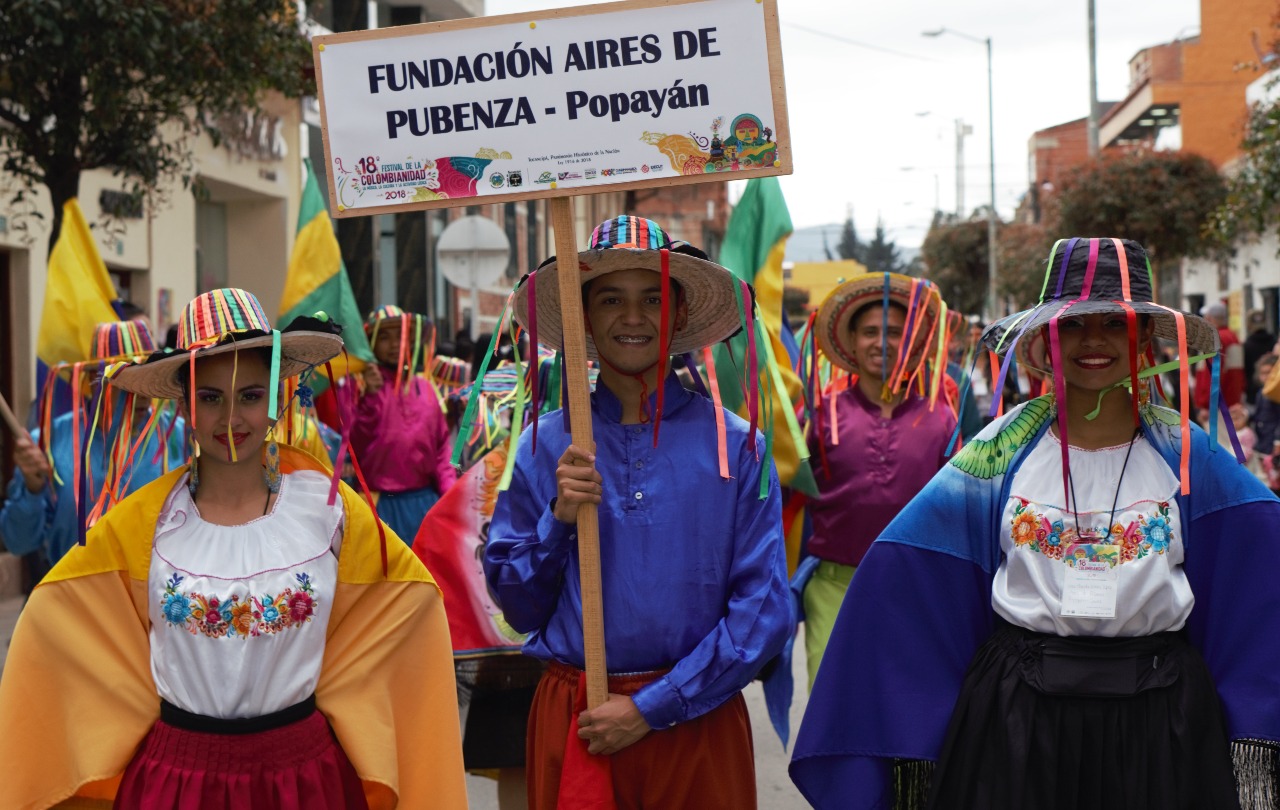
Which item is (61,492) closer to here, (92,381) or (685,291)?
(92,381)

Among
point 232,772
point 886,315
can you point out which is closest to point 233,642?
point 232,772

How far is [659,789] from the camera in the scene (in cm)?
365

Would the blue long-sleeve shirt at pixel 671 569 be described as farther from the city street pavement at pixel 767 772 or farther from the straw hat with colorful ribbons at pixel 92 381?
the straw hat with colorful ribbons at pixel 92 381

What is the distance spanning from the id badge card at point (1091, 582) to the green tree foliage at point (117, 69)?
6773mm

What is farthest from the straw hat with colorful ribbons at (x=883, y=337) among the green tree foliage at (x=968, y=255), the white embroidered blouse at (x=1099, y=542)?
the green tree foliage at (x=968, y=255)

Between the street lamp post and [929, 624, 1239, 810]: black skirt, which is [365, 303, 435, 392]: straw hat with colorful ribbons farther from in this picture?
the street lamp post

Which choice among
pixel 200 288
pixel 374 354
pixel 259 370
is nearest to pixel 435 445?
pixel 374 354

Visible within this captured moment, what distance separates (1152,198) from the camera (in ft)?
87.7

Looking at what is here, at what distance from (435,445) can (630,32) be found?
216 inches

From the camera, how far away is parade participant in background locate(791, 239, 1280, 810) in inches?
133

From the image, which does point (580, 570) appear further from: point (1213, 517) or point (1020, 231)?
point (1020, 231)

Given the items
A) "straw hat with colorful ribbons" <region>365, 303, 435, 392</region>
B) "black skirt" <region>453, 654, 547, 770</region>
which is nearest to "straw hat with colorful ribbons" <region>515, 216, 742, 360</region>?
"black skirt" <region>453, 654, 547, 770</region>

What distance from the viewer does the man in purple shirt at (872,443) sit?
236 inches

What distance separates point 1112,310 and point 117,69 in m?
Answer: 7.16
